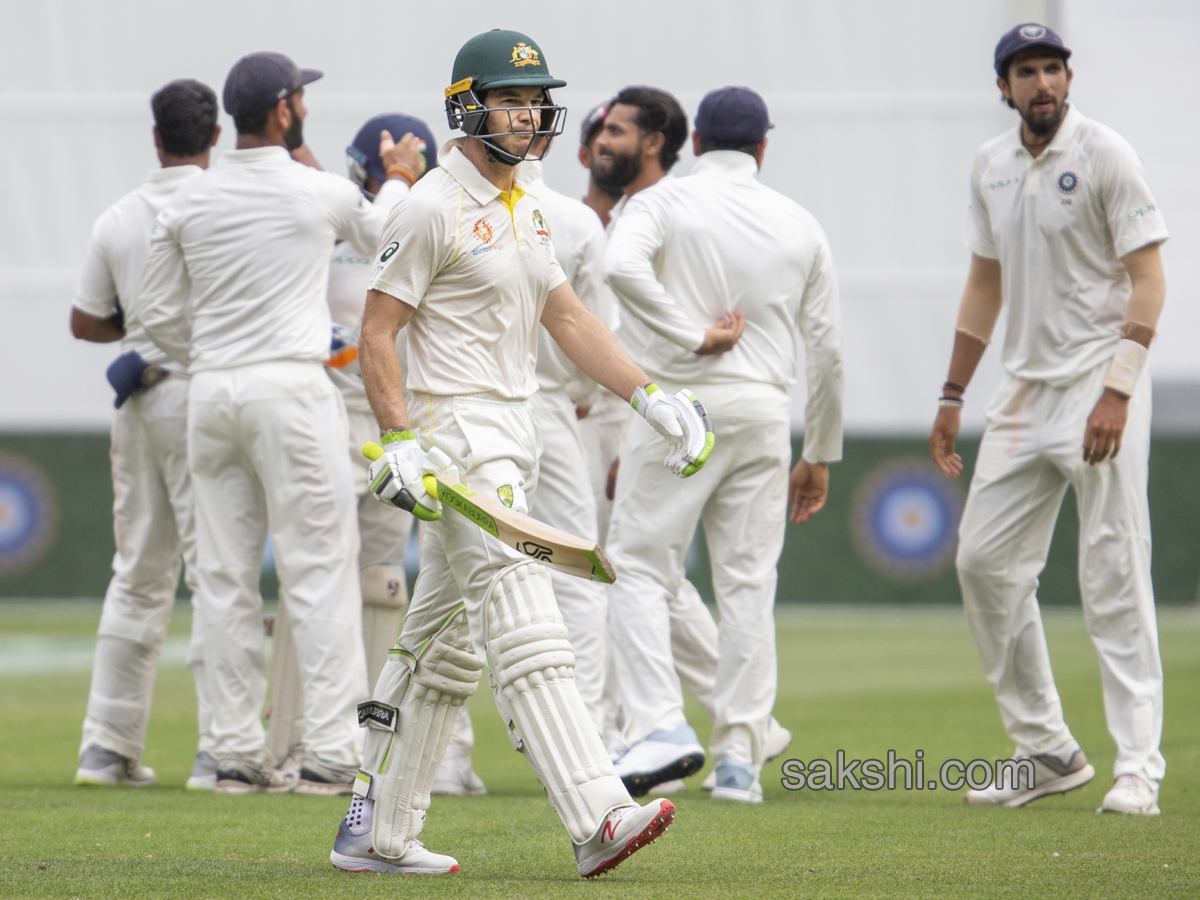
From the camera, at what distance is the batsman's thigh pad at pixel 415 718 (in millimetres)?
3295

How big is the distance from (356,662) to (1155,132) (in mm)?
10267

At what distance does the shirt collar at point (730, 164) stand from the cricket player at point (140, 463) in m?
1.72

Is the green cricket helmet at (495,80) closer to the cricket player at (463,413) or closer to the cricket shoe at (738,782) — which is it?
the cricket player at (463,413)

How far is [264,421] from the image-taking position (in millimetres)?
4715

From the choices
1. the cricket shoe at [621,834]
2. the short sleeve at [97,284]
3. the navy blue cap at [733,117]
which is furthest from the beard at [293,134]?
the cricket shoe at [621,834]

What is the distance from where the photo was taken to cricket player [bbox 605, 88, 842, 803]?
4.62m

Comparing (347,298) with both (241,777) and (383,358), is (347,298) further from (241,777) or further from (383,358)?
(383,358)

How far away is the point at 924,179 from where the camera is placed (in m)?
12.5

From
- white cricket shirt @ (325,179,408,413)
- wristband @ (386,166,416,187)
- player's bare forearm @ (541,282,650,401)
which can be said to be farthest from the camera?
white cricket shirt @ (325,179,408,413)

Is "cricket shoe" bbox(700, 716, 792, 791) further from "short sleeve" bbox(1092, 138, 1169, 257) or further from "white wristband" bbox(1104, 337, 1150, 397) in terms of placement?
"short sleeve" bbox(1092, 138, 1169, 257)

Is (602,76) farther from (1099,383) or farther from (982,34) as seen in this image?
(1099,383)

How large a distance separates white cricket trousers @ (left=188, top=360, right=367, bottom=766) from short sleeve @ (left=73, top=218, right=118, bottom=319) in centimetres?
60

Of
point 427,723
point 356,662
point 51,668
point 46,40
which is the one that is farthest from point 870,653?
point 46,40

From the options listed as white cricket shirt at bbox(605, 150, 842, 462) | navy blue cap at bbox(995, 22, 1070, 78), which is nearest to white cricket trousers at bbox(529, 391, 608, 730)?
white cricket shirt at bbox(605, 150, 842, 462)
